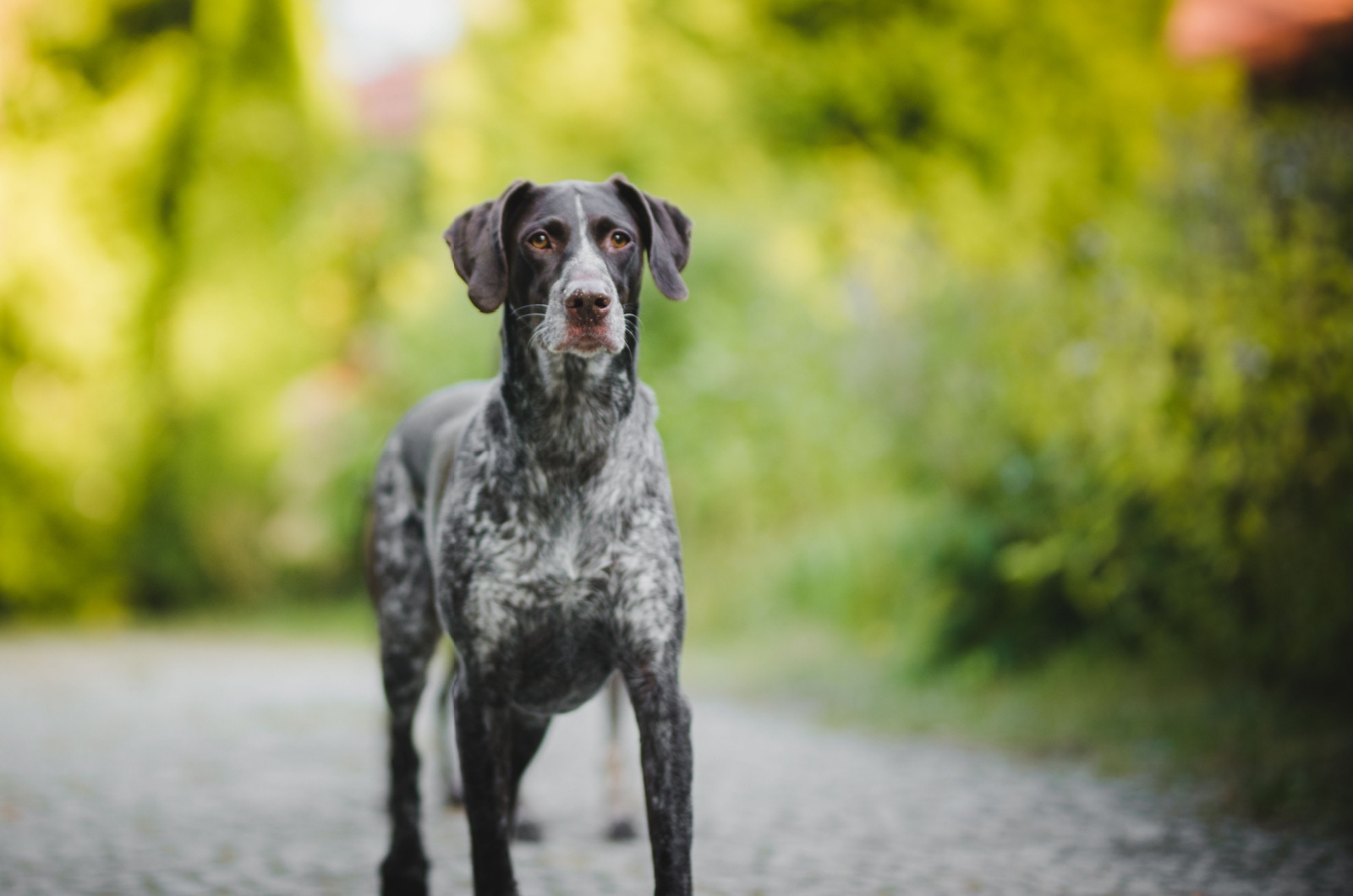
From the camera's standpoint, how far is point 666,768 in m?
3.11

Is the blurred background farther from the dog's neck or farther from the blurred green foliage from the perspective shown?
the dog's neck

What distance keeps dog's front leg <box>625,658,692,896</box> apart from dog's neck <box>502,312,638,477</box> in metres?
0.56

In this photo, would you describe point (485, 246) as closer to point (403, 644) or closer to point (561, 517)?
point (561, 517)

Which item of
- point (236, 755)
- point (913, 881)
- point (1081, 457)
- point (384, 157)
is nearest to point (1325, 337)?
point (1081, 457)

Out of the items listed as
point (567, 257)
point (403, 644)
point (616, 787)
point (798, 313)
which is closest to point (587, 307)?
point (567, 257)

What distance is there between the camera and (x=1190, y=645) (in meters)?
6.87

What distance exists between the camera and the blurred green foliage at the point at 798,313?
21.5 feet

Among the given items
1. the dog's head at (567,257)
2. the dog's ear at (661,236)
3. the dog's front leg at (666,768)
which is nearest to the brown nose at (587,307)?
the dog's head at (567,257)

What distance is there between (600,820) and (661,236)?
9.00 ft

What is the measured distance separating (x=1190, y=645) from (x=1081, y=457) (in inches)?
46.9

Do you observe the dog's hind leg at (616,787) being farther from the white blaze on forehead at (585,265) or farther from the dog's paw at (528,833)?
the white blaze on forehead at (585,265)

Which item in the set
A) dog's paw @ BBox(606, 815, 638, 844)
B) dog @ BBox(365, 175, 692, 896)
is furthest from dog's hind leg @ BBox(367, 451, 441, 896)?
dog's paw @ BBox(606, 815, 638, 844)

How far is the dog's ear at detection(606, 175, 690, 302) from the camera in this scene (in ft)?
11.4

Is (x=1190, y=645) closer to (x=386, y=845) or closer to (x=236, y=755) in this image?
(x=386, y=845)
